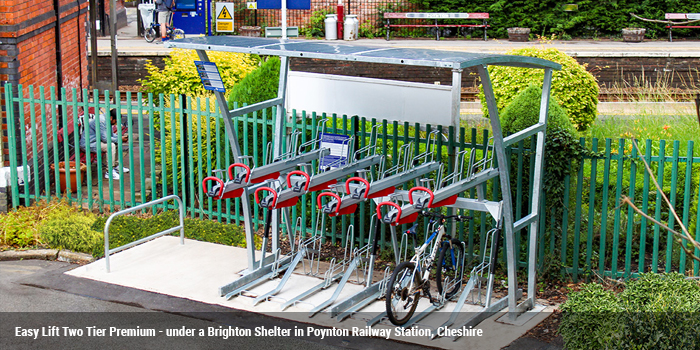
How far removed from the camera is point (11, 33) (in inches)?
354

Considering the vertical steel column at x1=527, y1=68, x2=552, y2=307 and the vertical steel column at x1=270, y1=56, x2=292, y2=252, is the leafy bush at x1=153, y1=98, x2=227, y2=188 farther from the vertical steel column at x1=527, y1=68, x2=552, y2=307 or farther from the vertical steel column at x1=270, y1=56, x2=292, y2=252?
the vertical steel column at x1=527, y1=68, x2=552, y2=307

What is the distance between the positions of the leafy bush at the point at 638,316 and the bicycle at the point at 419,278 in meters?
1.20

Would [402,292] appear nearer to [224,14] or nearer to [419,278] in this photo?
[419,278]

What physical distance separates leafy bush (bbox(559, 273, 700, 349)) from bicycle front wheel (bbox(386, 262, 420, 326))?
123 centimetres

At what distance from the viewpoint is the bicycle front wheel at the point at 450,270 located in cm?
646

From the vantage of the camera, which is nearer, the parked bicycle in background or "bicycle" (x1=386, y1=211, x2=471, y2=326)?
"bicycle" (x1=386, y1=211, x2=471, y2=326)

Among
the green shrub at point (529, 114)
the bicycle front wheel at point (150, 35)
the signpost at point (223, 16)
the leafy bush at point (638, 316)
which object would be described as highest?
the signpost at point (223, 16)

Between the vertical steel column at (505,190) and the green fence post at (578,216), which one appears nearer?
the vertical steel column at (505,190)

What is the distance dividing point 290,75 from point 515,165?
2674 mm

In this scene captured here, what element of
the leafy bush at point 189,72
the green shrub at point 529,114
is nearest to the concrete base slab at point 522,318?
the green shrub at point 529,114

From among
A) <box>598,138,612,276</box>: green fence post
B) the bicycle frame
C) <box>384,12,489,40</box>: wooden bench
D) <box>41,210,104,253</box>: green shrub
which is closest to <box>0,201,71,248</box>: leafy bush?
<box>41,210,104,253</box>: green shrub

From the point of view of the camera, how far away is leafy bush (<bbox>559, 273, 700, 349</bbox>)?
5.02 m

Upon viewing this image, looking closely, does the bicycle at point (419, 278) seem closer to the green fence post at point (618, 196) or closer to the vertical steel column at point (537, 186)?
the vertical steel column at point (537, 186)

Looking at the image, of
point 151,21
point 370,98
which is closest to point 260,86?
point 370,98
